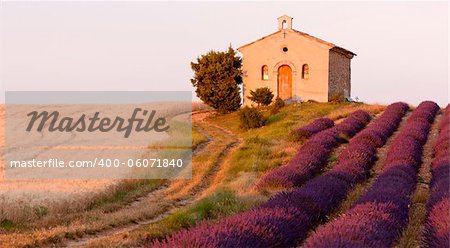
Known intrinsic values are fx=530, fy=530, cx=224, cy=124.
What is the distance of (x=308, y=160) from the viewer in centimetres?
1591

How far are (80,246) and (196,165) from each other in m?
10.6

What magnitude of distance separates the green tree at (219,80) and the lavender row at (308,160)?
40.8 ft

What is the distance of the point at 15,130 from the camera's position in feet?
104

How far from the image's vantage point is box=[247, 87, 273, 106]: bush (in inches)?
1438

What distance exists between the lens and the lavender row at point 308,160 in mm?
13359

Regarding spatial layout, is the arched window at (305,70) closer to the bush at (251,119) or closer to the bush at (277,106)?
the bush at (277,106)

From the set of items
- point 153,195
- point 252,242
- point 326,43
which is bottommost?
point 153,195

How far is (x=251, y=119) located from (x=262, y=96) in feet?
23.7

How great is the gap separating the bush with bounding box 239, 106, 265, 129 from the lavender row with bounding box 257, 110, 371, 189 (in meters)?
5.92

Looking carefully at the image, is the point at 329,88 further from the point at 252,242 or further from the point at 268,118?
the point at 252,242

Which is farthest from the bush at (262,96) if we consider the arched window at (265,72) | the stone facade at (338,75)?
the stone facade at (338,75)

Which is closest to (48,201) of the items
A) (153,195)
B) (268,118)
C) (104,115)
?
(153,195)

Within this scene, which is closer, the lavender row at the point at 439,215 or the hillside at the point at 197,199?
the lavender row at the point at 439,215

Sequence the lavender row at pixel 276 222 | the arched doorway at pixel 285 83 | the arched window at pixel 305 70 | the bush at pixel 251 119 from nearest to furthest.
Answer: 1. the lavender row at pixel 276 222
2. the bush at pixel 251 119
3. the arched window at pixel 305 70
4. the arched doorway at pixel 285 83
